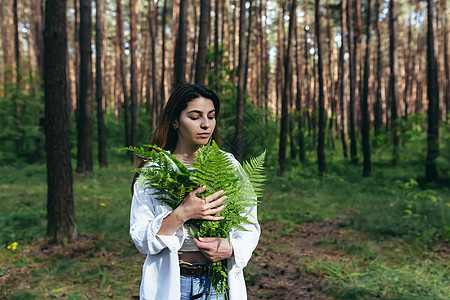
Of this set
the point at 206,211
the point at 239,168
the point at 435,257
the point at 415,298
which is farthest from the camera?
the point at 435,257

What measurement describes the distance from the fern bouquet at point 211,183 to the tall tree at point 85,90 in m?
11.2

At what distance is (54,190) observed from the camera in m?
5.57

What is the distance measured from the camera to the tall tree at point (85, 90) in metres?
11.5

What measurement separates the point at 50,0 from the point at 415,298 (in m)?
6.51

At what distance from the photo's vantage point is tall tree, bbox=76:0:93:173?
37.6 ft

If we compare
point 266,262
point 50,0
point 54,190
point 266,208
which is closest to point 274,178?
point 266,208

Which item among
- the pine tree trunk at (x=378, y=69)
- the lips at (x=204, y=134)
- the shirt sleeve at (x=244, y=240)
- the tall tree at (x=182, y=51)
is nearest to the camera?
the shirt sleeve at (x=244, y=240)

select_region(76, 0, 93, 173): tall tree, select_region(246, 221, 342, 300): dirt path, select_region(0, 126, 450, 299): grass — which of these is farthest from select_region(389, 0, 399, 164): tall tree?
select_region(76, 0, 93, 173): tall tree

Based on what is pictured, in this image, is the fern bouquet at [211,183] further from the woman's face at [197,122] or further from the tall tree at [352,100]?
the tall tree at [352,100]

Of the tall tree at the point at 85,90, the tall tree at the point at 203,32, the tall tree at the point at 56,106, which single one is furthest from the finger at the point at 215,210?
the tall tree at the point at 85,90

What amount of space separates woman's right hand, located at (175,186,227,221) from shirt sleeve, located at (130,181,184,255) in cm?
13

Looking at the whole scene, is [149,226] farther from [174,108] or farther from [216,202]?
[174,108]

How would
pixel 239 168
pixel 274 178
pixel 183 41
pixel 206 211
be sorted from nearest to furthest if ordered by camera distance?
pixel 206 211 < pixel 239 168 < pixel 183 41 < pixel 274 178

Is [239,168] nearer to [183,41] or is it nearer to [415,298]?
[415,298]
